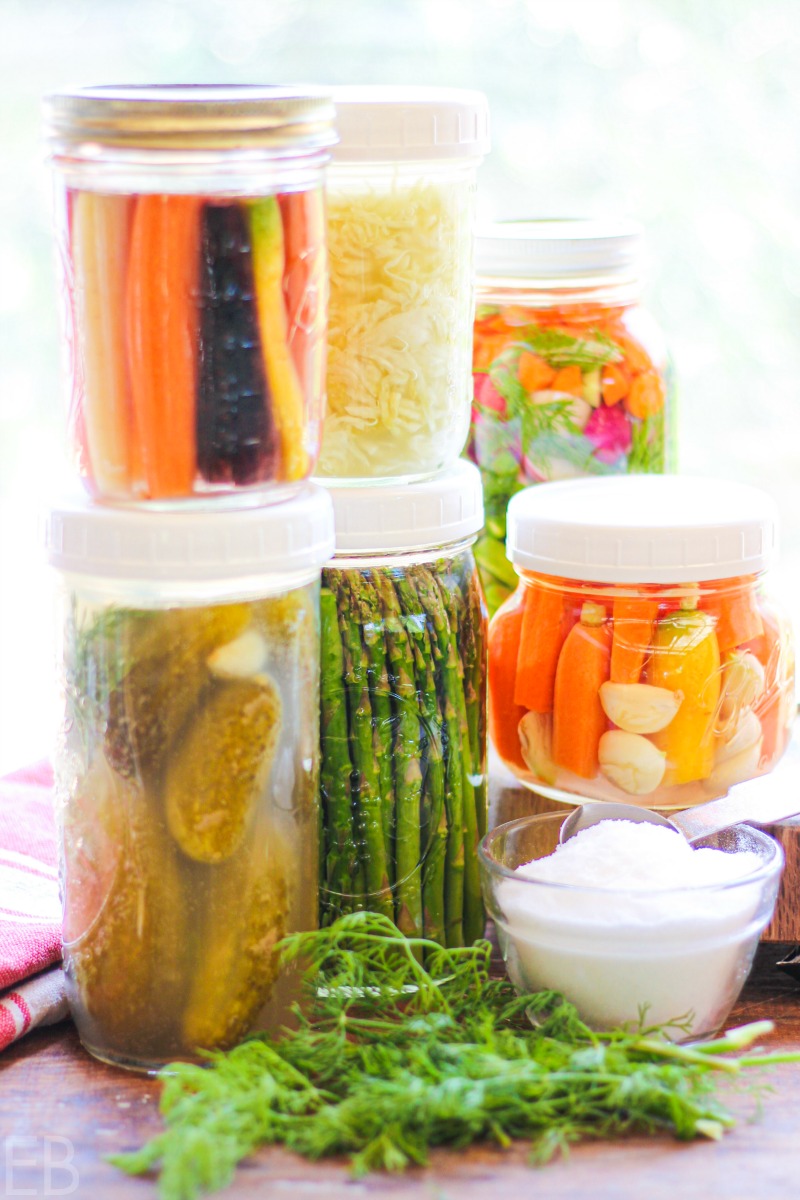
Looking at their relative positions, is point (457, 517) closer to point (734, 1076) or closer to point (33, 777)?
point (734, 1076)

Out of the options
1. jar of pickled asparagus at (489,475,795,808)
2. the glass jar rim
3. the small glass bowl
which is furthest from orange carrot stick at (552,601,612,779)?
the glass jar rim

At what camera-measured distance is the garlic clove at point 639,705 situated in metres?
0.88

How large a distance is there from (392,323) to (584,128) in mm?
712

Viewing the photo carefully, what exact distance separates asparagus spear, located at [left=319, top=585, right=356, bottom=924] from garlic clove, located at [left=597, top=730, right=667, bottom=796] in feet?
0.52

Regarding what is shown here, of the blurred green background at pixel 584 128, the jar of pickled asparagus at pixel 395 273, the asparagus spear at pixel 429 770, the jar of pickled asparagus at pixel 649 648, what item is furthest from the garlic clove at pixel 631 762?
the blurred green background at pixel 584 128

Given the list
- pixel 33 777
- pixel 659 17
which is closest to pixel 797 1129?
pixel 33 777

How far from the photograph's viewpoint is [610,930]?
78cm

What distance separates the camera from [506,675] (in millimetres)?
958

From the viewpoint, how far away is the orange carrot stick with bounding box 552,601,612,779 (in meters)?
0.90

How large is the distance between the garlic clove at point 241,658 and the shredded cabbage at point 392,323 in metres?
0.14

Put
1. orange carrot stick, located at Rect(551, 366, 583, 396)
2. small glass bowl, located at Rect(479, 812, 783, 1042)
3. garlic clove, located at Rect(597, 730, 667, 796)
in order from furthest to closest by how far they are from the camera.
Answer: orange carrot stick, located at Rect(551, 366, 583, 396)
garlic clove, located at Rect(597, 730, 667, 796)
small glass bowl, located at Rect(479, 812, 783, 1042)

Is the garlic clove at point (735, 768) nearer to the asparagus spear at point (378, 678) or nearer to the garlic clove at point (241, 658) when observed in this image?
the asparagus spear at point (378, 678)

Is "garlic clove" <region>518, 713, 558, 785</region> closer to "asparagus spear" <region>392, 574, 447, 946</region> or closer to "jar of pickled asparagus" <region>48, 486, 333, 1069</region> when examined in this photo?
"asparagus spear" <region>392, 574, 447, 946</region>

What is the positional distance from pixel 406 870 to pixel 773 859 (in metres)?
0.22
